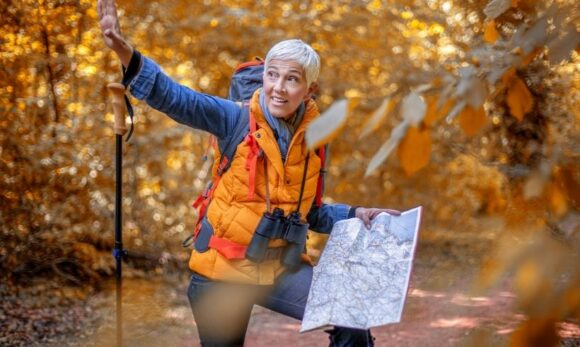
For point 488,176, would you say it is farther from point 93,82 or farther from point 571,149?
point 571,149

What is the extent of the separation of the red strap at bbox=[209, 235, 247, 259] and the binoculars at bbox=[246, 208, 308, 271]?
0.03m

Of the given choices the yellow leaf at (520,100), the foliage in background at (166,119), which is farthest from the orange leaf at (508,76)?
the foliage in background at (166,119)

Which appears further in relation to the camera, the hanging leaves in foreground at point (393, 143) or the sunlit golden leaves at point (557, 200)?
the sunlit golden leaves at point (557, 200)

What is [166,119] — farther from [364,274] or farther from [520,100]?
[520,100]

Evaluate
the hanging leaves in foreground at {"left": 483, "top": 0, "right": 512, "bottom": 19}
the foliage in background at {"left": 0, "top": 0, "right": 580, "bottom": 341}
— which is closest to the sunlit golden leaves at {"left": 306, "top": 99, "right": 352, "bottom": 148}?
the hanging leaves in foreground at {"left": 483, "top": 0, "right": 512, "bottom": 19}

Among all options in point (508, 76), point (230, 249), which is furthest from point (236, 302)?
point (508, 76)

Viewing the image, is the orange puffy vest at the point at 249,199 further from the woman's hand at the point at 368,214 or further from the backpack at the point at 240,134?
the woman's hand at the point at 368,214

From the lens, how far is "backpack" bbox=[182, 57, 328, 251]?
9.00 feet

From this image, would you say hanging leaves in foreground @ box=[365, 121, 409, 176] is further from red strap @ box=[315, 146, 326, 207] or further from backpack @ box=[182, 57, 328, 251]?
red strap @ box=[315, 146, 326, 207]

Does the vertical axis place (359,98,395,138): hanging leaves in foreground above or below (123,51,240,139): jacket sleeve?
below

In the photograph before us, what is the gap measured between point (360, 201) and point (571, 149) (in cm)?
647

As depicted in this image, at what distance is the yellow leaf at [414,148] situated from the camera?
107 centimetres

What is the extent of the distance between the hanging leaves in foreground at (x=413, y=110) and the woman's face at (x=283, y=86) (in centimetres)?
168

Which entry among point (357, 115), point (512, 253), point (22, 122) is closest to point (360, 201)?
point (357, 115)
